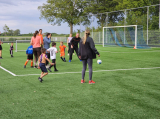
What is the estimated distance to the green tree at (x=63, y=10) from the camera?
199 ft

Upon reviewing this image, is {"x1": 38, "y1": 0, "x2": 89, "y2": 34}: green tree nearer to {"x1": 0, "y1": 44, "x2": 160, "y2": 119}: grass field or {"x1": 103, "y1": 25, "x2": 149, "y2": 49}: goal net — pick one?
{"x1": 103, "y1": 25, "x2": 149, "y2": 49}: goal net


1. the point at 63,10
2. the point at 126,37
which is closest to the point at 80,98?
the point at 126,37

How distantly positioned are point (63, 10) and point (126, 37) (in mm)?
32553

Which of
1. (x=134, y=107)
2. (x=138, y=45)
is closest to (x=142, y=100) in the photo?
(x=134, y=107)

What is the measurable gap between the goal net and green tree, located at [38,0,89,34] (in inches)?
1000

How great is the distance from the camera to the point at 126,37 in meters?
32.2

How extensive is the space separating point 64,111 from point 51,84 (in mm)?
2798

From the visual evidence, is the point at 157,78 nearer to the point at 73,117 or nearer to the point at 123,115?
the point at 123,115

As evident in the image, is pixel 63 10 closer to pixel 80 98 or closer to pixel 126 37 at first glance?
pixel 126 37

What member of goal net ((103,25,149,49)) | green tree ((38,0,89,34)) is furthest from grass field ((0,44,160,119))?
green tree ((38,0,89,34))

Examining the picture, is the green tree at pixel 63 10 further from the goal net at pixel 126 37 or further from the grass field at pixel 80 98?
the grass field at pixel 80 98

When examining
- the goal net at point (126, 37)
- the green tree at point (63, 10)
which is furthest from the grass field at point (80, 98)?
Answer: the green tree at point (63, 10)

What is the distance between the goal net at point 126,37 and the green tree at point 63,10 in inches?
1000

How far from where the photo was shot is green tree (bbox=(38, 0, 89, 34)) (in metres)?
60.7
